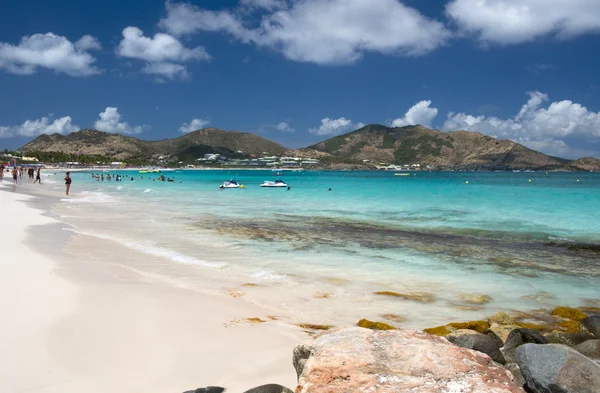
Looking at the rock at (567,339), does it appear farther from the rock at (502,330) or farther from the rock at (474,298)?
the rock at (474,298)

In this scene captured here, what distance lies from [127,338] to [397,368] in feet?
14.0

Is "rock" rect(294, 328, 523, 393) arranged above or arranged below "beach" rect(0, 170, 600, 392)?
above

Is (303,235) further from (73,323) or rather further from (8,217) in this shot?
(8,217)

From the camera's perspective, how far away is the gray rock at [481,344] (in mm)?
5117

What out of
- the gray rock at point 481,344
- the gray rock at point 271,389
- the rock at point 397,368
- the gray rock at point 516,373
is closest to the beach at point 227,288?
the gray rock at point 271,389

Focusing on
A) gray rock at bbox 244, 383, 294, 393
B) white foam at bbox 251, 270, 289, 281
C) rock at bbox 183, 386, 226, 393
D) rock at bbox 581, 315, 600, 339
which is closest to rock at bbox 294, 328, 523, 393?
gray rock at bbox 244, 383, 294, 393

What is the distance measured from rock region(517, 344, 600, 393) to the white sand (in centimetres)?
262

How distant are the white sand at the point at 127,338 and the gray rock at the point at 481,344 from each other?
7.11 ft

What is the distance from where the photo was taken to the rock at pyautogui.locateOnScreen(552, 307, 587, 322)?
315 inches

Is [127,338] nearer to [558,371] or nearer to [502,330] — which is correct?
[558,371]

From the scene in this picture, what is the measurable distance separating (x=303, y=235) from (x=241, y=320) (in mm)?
10971

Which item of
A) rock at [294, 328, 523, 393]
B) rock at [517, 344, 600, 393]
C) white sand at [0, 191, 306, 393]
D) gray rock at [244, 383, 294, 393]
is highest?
rock at [294, 328, 523, 393]

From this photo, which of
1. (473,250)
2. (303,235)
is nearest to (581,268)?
(473,250)

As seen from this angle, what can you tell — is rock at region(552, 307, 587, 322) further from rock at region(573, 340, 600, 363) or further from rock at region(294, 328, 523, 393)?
rock at region(294, 328, 523, 393)
